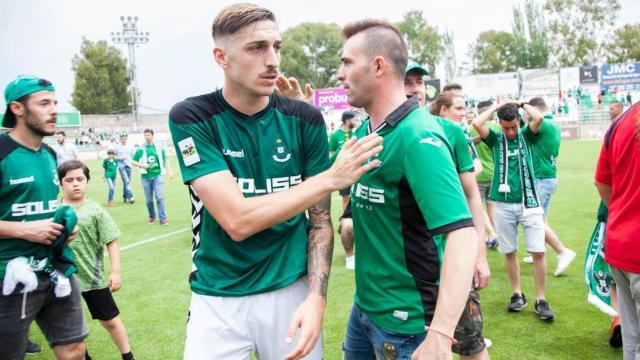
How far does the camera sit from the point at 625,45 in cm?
6075

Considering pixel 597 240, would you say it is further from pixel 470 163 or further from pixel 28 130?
pixel 28 130

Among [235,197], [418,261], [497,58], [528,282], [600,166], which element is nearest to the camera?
[235,197]

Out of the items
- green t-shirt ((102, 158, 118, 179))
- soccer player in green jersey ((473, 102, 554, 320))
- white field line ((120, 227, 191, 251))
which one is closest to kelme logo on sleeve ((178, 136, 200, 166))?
soccer player in green jersey ((473, 102, 554, 320))

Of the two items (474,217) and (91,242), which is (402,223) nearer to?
(474,217)

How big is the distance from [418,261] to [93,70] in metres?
73.1

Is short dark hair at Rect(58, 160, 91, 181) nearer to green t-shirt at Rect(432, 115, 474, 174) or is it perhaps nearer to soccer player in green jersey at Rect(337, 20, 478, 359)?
soccer player in green jersey at Rect(337, 20, 478, 359)

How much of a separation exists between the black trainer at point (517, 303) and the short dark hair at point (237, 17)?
4.72 metres

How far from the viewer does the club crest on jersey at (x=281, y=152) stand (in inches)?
103

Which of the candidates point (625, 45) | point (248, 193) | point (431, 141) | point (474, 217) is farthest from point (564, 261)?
point (625, 45)

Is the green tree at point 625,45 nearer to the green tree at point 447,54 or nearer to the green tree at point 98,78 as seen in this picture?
the green tree at point 447,54

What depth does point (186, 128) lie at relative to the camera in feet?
8.09

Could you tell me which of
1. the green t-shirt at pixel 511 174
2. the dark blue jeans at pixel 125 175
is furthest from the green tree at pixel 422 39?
the green t-shirt at pixel 511 174

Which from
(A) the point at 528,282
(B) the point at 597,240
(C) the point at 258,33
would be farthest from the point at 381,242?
(A) the point at 528,282

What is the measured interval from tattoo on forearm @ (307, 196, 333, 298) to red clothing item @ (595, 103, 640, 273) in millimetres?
1766
